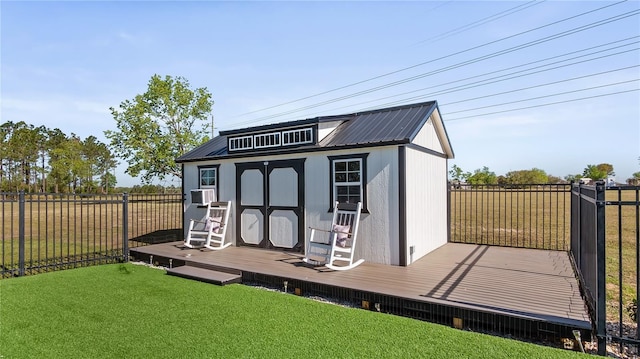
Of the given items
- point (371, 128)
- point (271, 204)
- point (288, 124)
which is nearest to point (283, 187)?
point (271, 204)

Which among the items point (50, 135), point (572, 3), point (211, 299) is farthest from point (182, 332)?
point (50, 135)

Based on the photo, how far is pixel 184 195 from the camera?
9.27 metres

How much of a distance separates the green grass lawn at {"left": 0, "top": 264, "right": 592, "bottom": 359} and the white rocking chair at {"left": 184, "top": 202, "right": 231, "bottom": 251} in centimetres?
257

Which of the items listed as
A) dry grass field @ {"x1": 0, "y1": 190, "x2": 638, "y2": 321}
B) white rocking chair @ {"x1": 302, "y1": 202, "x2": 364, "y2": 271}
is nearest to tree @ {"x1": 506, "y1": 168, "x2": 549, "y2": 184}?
dry grass field @ {"x1": 0, "y1": 190, "x2": 638, "y2": 321}

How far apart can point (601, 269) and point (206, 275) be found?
5.42 m

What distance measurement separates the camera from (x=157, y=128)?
13.2m

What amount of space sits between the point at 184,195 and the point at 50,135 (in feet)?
143

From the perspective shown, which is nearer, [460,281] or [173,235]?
[460,281]

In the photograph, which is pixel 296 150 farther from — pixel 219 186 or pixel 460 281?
pixel 460 281

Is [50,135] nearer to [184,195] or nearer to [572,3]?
[184,195]

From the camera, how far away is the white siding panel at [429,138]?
6.92 m

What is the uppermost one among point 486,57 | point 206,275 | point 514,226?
point 486,57

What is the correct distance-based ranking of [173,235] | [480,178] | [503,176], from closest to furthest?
[173,235] → [480,178] → [503,176]

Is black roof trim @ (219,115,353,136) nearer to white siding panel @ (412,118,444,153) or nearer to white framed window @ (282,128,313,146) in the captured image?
white framed window @ (282,128,313,146)
